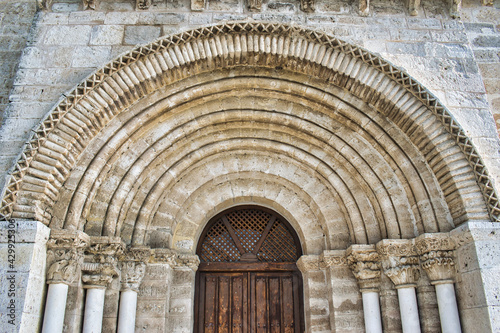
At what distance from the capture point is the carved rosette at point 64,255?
3.95 m

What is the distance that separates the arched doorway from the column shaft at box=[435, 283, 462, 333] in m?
1.78

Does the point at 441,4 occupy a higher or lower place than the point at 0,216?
higher

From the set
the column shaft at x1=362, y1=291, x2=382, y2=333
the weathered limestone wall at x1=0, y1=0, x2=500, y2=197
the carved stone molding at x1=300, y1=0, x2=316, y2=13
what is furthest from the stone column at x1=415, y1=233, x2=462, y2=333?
the carved stone molding at x1=300, y1=0, x2=316, y2=13

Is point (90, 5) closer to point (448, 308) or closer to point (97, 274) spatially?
point (97, 274)

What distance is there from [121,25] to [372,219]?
409 centimetres

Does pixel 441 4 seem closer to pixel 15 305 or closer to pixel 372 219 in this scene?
pixel 372 219

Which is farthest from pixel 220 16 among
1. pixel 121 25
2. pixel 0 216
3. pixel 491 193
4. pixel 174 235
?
pixel 491 193

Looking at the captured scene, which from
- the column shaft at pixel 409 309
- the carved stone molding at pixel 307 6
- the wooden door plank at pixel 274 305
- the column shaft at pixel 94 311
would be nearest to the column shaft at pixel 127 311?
the column shaft at pixel 94 311

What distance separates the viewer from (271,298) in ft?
17.4

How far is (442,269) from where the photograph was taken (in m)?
4.25

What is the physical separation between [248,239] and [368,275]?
182cm

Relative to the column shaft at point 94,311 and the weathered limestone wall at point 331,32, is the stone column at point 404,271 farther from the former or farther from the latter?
the column shaft at point 94,311

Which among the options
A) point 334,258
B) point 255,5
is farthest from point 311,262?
point 255,5

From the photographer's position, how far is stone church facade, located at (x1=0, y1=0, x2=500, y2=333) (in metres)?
4.17
